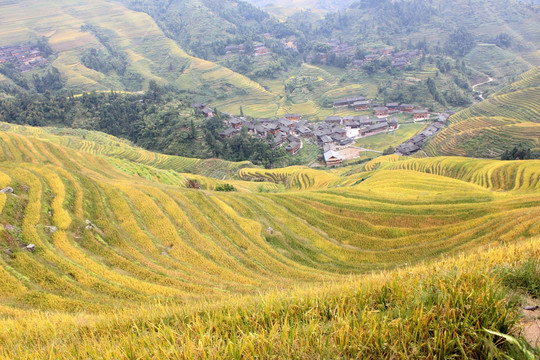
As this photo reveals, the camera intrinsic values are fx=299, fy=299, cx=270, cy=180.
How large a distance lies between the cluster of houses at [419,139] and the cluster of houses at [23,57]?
99258 millimetres

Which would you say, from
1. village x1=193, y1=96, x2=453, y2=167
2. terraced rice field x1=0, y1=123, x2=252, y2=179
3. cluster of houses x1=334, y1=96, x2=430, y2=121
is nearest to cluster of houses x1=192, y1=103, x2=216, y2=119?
village x1=193, y1=96, x2=453, y2=167

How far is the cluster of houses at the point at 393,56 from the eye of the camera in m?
87.9

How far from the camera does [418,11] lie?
120125 mm

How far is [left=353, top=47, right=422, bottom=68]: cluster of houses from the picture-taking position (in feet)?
288

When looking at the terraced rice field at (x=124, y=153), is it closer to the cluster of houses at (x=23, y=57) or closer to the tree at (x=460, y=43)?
the cluster of houses at (x=23, y=57)

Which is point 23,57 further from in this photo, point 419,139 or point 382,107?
point 419,139

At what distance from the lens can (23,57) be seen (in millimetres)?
88250

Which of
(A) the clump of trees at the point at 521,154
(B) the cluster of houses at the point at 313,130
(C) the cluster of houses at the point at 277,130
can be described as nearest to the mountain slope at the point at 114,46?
(C) the cluster of houses at the point at 277,130

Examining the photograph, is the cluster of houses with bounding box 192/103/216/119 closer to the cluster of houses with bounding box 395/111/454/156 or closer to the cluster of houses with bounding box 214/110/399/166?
the cluster of houses with bounding box 214/110/399/166

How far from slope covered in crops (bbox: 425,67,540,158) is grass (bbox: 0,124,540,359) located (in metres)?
26.9

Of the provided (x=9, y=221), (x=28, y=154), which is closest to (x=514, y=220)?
(x=9, y=221)

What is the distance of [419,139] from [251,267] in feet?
177

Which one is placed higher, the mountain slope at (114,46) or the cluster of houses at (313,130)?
the mountain slope at (114,46)

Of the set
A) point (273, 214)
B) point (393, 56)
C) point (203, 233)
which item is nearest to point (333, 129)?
point (393, 56)
